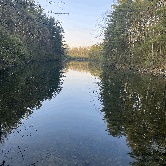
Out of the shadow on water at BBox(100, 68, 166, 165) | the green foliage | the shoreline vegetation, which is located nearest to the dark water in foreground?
the shadow on water at BBox(100, 68, 166, 165)

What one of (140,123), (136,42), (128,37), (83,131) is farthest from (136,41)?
(83,131)

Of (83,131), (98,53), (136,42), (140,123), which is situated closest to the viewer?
(83,131)

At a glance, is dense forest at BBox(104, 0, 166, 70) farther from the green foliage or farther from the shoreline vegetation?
the green foliage

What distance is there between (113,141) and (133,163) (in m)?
1.52

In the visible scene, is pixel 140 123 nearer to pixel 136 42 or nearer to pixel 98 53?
pixel 136 42

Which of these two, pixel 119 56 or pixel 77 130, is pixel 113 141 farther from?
pixel 119 56

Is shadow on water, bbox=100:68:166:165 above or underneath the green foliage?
underneath

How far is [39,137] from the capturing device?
6730 mm

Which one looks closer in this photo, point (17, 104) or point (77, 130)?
point (77, 130)

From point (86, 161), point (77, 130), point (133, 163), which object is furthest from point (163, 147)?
point (77, 130)

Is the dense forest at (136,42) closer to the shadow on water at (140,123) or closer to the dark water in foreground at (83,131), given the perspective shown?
the shadow on water at (140,123)

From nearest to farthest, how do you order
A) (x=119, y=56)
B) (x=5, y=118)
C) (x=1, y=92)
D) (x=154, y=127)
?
(x=154, y=127), (x=5, y=118), (x=1, y=92), (x=119, y=56)

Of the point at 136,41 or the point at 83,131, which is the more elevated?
the point at 136,41

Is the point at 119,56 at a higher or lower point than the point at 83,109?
higher
